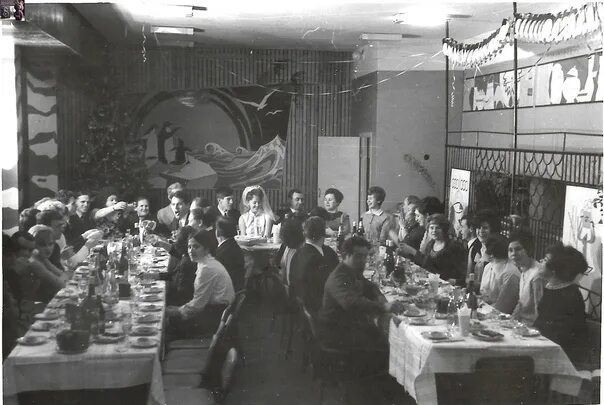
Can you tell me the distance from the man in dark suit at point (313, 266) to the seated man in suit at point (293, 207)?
2.5 inches

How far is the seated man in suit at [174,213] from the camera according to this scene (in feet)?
10.2

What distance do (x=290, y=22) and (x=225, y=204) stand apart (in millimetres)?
853

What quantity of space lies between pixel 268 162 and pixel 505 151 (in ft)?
3.70

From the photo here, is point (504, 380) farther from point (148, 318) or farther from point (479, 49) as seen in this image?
point (148, 318)

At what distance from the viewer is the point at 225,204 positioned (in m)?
3.16

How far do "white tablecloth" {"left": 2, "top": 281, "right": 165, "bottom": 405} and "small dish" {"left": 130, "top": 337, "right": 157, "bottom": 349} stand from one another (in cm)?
2

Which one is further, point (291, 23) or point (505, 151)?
point (505, 151)

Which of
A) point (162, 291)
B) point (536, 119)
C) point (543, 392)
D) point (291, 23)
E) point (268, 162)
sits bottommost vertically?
point (543, 392)

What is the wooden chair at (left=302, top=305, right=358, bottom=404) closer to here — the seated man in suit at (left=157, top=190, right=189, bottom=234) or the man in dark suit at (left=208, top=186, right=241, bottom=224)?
the man in dark suit at (left=208, top=186, right=241, bottom=224)

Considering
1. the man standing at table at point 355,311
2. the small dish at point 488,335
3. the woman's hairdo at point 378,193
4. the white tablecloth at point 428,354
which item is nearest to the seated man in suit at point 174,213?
the man standing at table at point 355,311

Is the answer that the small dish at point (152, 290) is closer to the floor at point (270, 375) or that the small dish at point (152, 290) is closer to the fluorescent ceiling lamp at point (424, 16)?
the floor at point (270, 375)

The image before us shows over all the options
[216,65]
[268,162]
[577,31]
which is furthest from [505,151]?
[216,65]

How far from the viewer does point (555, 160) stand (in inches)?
131

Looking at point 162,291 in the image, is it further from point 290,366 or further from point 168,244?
point 290,366
